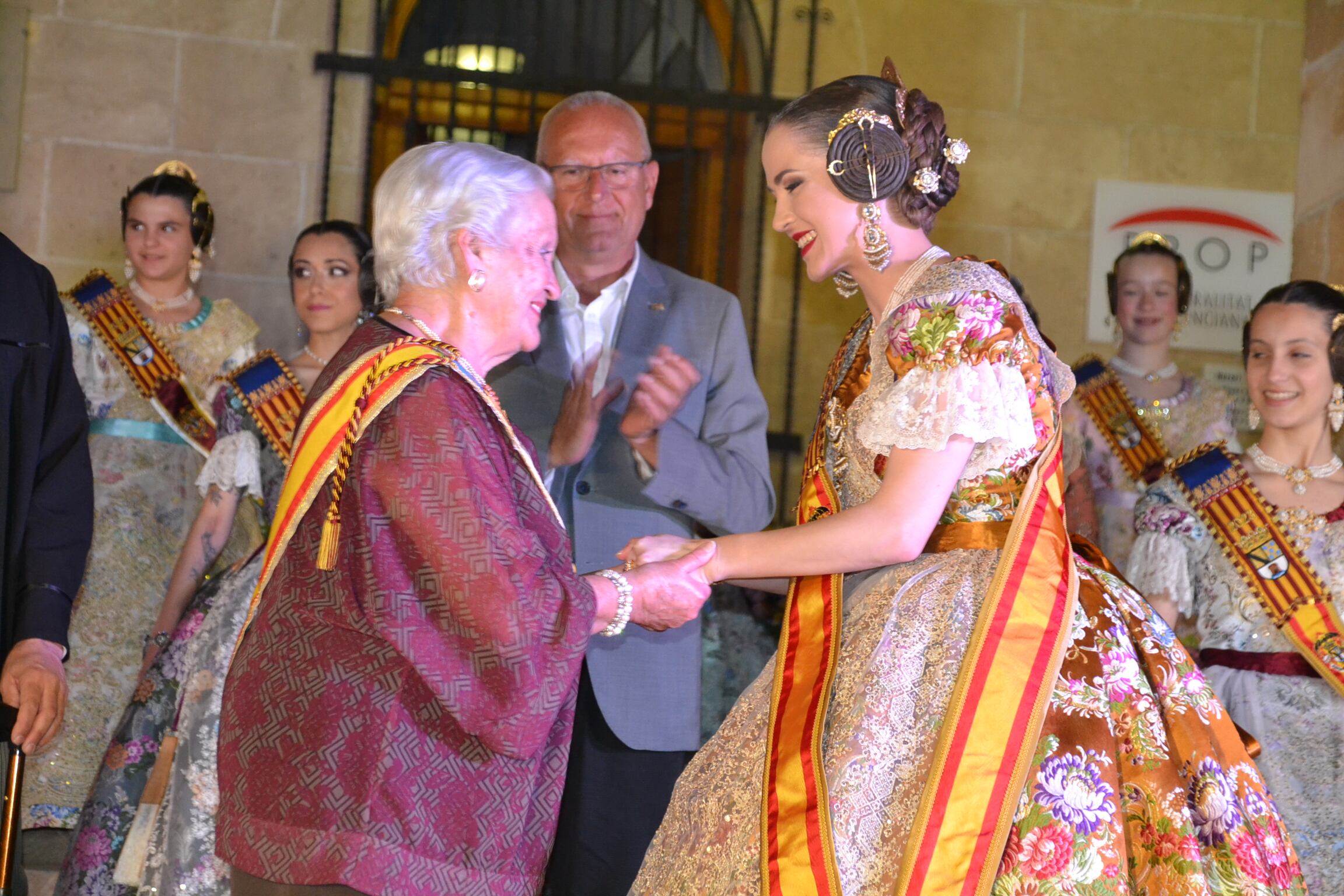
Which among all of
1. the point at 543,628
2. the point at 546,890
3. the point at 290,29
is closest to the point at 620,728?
the point at 546,890

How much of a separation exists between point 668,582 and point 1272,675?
1770 millimetres

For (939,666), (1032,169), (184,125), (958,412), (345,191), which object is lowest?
(939,666)

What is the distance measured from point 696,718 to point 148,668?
1450 millimetres

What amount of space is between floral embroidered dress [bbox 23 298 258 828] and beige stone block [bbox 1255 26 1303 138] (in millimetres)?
3250

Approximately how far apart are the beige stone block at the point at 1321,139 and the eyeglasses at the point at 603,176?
2.59 metres

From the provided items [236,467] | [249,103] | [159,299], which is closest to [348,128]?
[249,103]

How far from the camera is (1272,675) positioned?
329cm

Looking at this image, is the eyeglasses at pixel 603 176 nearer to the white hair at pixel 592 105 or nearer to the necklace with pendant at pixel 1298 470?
the white hair at pixel 592 105

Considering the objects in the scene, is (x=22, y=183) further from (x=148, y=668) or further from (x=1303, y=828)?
(x=1303, y=828)

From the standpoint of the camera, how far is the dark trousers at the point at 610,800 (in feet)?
9.27

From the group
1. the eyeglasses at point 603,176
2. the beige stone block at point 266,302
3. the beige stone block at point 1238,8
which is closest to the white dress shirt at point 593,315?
the eyeglasses at point 603,176

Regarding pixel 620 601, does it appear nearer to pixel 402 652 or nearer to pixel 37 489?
pixel 402 652

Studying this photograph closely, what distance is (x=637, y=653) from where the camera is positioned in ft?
9.07

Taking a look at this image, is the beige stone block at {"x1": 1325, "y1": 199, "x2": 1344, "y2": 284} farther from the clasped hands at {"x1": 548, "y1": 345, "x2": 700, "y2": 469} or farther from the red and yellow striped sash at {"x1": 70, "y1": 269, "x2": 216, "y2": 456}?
the red and yellow striped sash at {"x1": 70, "y1": 269, "x2": 216, "y2": 456}
